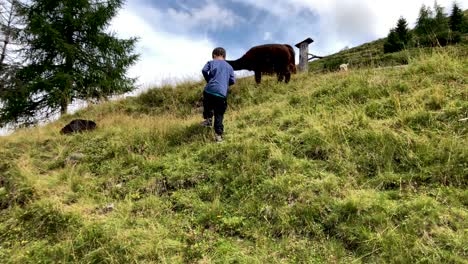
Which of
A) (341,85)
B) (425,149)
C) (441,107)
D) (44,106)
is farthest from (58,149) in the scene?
(44,106)

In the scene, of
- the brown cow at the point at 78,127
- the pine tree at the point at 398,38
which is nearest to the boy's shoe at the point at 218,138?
the brown cow at the point at 78,127

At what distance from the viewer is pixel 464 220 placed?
3367mm

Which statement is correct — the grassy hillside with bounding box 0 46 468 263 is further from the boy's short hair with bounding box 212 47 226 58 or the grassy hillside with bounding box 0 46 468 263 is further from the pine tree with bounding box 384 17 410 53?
the pine tree with bounding box 384 17 410 53

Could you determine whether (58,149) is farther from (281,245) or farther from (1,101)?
(1,101)

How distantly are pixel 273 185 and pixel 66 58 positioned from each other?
46.2 feet

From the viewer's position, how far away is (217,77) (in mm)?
6512

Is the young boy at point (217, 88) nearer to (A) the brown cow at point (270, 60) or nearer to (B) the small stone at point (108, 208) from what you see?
(B) the small stone at point (108, 208)

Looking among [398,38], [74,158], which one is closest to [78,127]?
[74,158]

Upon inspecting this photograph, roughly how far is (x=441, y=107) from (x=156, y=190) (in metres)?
A: 4.43

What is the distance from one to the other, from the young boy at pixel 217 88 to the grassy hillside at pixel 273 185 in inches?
11.9

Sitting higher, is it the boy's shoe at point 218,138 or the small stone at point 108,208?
the boy's shoe at point 218,138

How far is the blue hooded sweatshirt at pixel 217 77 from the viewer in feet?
21.1

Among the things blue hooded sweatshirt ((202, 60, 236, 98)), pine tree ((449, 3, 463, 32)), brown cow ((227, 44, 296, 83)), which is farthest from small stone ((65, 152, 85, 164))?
pine tree ((449, 3, 463, 32))

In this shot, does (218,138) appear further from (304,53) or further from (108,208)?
(304,53)
